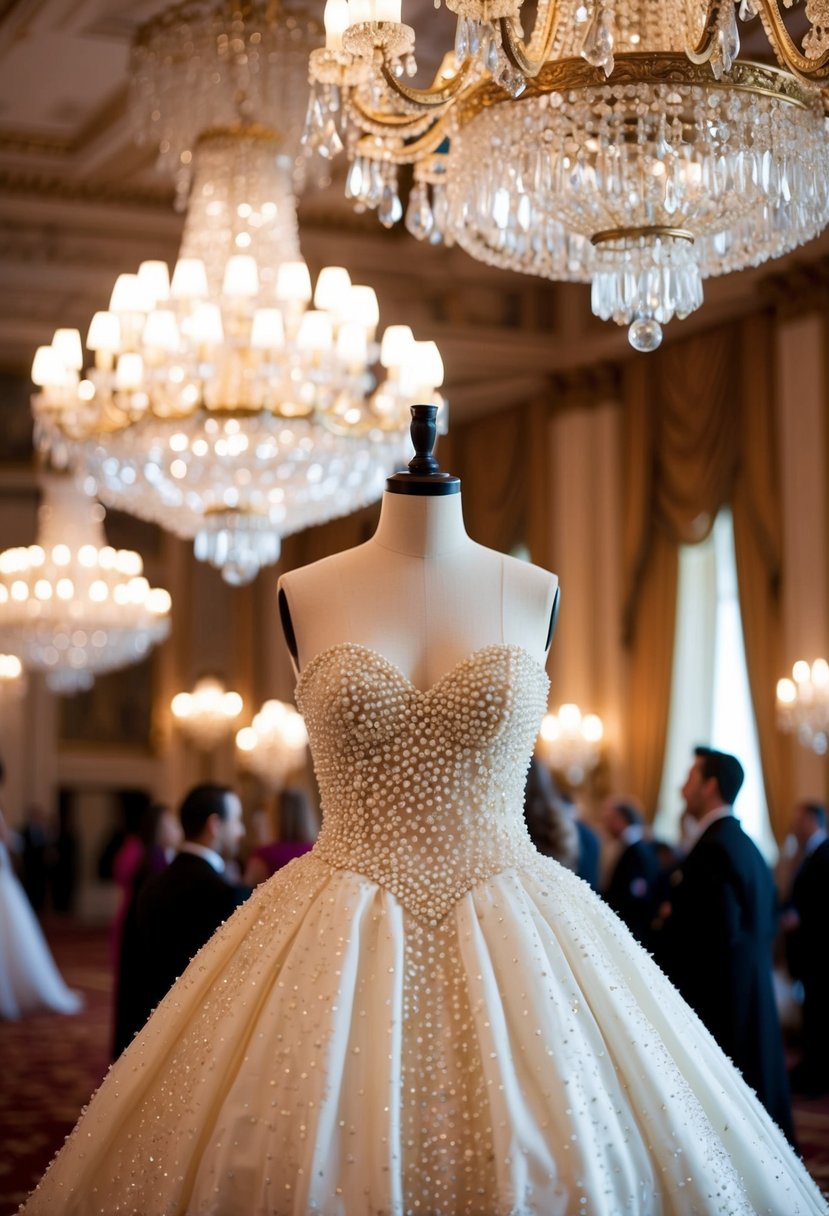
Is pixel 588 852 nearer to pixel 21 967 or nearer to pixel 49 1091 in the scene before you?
pixel 49 1091

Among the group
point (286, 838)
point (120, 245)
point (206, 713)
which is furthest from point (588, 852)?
point (206, 713)

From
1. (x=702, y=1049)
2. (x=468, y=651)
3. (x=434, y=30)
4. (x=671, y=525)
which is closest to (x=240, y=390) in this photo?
(x=434, y=30)

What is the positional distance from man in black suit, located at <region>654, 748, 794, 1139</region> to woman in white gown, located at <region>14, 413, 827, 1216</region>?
215 cm

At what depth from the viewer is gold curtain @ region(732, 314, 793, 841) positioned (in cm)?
1137

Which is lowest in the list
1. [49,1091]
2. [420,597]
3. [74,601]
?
[49,1091]

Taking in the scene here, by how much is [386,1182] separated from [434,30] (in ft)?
28.1

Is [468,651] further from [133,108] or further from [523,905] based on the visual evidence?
[133,108]

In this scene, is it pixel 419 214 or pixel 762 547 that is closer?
pixel 419 214

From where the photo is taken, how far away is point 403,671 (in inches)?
113

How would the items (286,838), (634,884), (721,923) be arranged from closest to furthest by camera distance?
1. (721,923)
2. (286,838)
3. (634,884)

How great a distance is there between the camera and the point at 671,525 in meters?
12.7

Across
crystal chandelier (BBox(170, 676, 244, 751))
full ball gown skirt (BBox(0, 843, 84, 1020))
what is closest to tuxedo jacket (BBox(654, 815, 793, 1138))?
full ball gown skirt (BBox(0, 843, 84, 1020))

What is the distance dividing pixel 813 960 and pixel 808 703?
8.58 ft

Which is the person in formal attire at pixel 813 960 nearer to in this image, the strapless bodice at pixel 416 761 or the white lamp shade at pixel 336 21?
the white lamp shade at pixel 336 21
